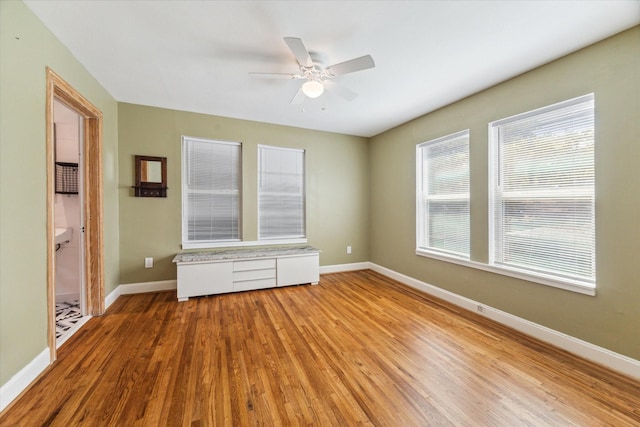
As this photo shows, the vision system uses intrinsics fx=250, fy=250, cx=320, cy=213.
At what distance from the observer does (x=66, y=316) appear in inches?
107

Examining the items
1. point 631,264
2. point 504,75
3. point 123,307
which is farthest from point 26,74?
point 631,264

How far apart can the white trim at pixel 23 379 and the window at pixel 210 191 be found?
6.33 ft

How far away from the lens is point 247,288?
3.60m

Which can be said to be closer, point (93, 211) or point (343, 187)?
point (93, 211)

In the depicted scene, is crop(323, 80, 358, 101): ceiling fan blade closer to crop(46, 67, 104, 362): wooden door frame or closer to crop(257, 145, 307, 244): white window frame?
crop(257, 145, 307, 244): white window frame

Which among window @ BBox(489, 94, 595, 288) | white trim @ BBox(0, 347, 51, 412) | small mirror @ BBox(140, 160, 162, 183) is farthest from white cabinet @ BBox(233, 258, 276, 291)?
window @ BBox(489, 94, 595, 288)

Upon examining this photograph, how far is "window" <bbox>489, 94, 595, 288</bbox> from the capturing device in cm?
212

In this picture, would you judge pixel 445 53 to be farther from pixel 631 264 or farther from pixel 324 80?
pixel 631 264

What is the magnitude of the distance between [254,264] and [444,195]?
2844mm

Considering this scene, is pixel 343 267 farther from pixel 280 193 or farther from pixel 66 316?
pixel 66 316

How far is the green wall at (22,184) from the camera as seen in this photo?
153 cm

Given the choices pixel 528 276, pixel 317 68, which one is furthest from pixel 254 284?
pixel 528 276

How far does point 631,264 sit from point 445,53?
218 centimetres

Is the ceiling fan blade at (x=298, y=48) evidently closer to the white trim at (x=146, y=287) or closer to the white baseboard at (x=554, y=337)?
the white baseboard at (x=554, y=337)
